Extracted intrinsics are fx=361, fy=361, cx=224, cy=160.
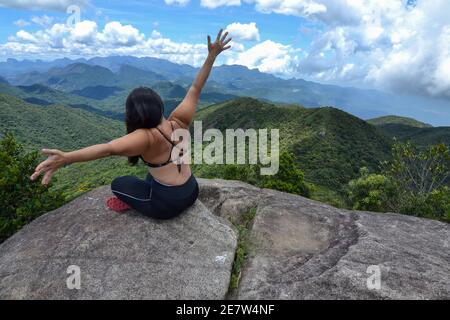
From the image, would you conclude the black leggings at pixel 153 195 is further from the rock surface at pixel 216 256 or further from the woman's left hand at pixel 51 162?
the woman's left hand at pixel 51 162

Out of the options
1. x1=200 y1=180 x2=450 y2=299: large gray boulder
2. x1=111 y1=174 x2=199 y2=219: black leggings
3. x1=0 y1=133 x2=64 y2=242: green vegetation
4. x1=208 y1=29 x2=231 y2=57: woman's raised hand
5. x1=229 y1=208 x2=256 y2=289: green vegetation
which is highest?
x1=208 y1=29 x2=231 y2=57: woman's raised hand

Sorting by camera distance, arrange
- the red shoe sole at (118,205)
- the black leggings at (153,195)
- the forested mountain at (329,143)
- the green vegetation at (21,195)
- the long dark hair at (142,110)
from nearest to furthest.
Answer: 1. the long dark hair at (142,110)
2. the black leggings at (153,195)
3. the red shoe sole at (118,205)
4. the green vegetation at (21,195)
5. the forested mountain at (329,143)

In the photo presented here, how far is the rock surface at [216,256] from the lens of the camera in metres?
7.02

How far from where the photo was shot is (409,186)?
147 ft

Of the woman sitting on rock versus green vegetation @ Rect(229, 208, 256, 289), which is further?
green vegetation @ Rect(229, 208, 256, 289)

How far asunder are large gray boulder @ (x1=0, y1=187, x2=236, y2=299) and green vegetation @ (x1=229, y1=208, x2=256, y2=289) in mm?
194

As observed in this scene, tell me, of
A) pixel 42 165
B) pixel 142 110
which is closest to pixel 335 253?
pixel 142 110

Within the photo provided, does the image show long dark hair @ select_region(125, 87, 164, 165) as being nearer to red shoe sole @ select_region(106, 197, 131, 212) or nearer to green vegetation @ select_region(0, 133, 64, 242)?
red shoe sole @ select_region(106, 197, 131, 212)

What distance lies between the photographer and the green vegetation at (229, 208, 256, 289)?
7.93 m

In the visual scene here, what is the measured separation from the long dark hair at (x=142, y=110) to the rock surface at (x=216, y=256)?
2.80m

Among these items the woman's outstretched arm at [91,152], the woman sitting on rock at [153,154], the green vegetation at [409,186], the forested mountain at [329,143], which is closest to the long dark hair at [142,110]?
the woman sitting on rock at [153,154]

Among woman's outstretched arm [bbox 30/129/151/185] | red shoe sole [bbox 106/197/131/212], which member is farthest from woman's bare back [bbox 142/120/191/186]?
red shoe sole [bbox 106/197/131/212]

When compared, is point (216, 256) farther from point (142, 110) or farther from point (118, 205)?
point (142, 110)

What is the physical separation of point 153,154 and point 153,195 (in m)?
1.31
